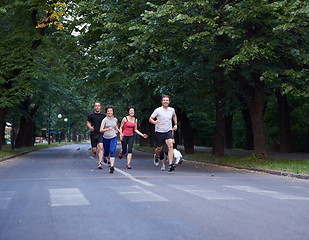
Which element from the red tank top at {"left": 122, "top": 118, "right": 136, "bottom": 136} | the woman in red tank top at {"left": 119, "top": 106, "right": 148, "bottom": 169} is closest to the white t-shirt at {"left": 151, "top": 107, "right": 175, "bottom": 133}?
the woman in red tank top at {"left": 119, "top": 106, "right": 148, "bottom": 169}

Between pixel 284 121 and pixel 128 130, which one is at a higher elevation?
pixel 284 121

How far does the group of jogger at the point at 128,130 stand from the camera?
15.8 m

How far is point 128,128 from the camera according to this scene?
1670 cm

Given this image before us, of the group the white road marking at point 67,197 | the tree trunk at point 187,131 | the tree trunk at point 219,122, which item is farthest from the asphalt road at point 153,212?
the tree trunk at point 187,131

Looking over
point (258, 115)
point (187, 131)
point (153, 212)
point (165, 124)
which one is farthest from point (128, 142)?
point (187, 131)

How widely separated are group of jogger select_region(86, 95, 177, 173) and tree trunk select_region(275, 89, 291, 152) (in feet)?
51.4

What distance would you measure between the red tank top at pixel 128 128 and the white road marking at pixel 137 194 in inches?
240

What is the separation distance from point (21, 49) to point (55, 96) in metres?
6.81

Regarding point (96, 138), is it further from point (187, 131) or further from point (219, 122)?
point (187, 131)

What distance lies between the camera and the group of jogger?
15758mm

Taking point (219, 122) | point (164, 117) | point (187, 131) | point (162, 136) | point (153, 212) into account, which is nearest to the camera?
point (153, 212)

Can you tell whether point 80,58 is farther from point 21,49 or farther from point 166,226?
point 166,226

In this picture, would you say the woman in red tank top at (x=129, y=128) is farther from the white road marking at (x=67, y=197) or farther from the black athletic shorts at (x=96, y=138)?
the white road marking at (x=67, y=197)

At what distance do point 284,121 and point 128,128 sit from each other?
17.2 meters
